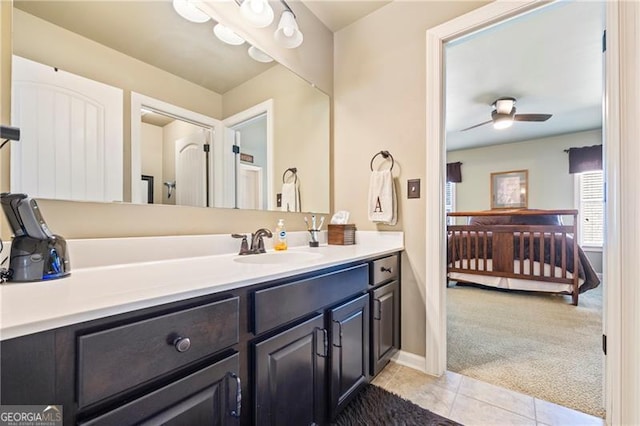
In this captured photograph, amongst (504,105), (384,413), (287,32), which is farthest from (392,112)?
(504,105)

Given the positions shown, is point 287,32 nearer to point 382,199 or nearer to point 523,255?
point 382,199

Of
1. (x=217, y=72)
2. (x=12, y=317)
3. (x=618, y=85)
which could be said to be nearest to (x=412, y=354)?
(x=618, y=85)

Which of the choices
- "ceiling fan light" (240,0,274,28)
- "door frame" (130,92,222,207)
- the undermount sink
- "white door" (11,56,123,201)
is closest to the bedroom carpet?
the undermount sink

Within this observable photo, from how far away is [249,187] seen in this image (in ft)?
5.32

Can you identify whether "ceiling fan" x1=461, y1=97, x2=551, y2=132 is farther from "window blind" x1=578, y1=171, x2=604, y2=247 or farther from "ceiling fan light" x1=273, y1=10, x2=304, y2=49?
"ceiling fan light" x1=273, y1=10, x2=304, y2=49

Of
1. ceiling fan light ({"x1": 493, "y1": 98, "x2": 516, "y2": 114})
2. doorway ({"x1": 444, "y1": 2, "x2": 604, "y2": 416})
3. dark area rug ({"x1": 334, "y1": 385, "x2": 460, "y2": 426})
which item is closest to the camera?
dark area rug ({"x1": 334, "y1": 385, "x2": 460, "y2": 426})

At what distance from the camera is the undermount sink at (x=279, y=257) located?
1.35 meters

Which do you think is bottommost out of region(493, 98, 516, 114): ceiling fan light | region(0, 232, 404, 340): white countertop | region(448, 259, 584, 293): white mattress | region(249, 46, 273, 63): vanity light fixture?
region(448, 259, 584, 293): white mattress

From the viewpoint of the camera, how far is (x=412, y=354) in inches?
69.1

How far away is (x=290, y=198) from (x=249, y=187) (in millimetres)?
335

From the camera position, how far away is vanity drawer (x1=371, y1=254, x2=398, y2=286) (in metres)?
Result: 1.48

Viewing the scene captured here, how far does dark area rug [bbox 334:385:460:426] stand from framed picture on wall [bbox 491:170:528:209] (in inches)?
212

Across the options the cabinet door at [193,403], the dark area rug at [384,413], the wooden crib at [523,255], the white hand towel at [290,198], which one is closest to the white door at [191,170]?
the white hand towel at [290,198]

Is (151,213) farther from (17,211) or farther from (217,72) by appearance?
(217,72)
